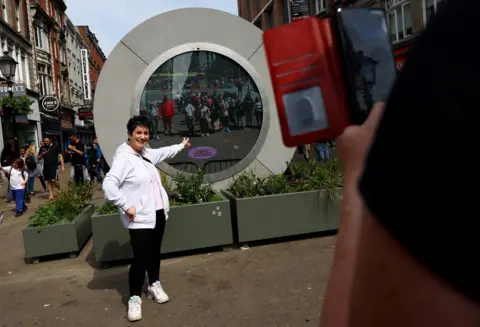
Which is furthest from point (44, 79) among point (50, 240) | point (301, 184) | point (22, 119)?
point (301, 184)

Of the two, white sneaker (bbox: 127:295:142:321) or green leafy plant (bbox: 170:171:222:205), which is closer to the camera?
white sneaker (bbox: 127:295:142:321)

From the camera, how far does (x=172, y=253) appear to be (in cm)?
587

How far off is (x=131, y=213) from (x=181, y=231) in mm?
1781

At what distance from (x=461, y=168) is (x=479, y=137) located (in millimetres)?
38

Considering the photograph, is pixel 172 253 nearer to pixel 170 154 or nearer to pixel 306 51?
pixel 170 154

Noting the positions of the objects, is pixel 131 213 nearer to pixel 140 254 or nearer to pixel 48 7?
pixel 140 254

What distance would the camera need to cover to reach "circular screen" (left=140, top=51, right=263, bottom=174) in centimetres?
752

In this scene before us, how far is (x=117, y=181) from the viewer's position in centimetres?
409

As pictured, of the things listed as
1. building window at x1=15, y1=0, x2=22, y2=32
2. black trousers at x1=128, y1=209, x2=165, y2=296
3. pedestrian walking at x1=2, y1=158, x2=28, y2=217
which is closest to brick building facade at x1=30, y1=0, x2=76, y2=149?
building window at x1=15, y1=0, x2=22, y2=32

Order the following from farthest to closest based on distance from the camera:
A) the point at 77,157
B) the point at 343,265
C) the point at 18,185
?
the point at 77,157 < the point at 18,185 < the point at 343,265

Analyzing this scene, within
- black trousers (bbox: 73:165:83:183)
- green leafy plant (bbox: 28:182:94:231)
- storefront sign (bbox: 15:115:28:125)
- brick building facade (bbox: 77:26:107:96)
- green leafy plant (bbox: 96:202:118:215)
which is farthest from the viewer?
brick building facade (bbox: 77:26:107:96)

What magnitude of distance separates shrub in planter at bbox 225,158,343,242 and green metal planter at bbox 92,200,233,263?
0.26m

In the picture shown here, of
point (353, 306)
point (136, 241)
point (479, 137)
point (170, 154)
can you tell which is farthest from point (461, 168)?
point (170, 154)

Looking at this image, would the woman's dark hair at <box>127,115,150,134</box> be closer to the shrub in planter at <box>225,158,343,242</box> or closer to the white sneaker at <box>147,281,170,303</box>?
the white sneaker at <box>147,281,170,303</box>
